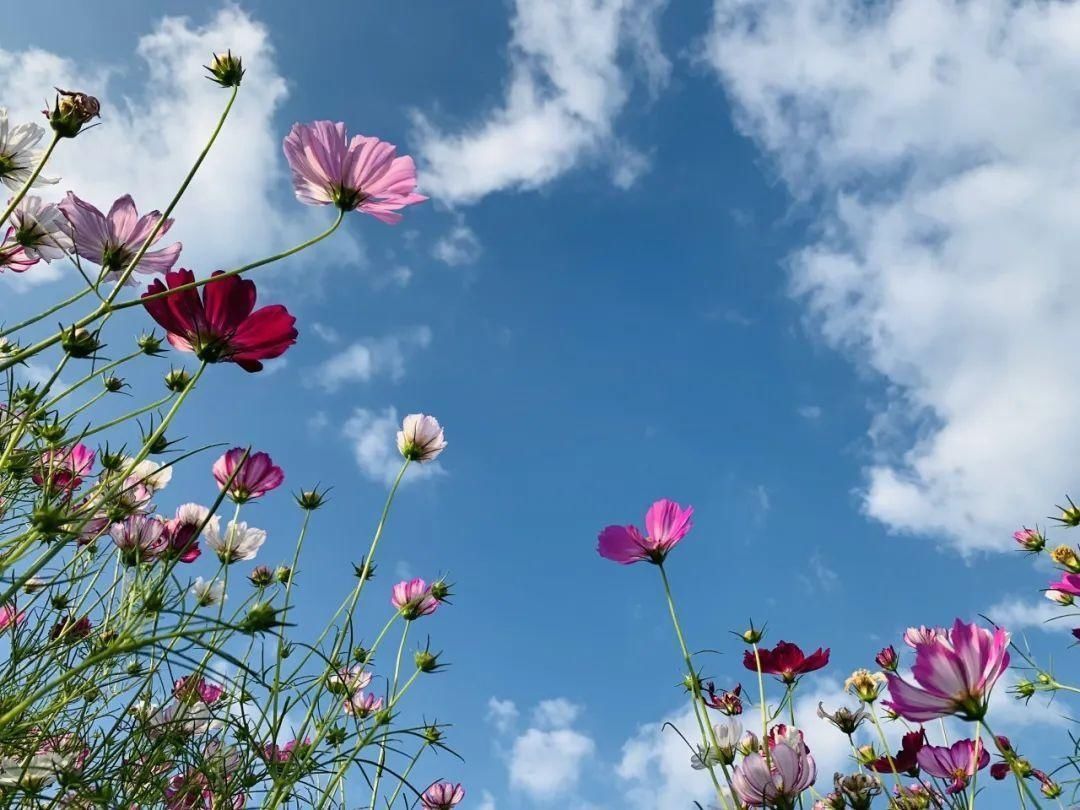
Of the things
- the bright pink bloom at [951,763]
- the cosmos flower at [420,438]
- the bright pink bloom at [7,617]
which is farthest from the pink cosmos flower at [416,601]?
the bright pink bloom at [951,763]

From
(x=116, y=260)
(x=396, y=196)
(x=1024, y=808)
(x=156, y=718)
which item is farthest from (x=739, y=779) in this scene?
(x=156, y=718)

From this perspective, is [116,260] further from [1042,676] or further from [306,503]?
[1042,676]

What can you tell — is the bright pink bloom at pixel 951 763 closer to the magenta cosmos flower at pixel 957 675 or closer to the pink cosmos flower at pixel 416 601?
the magenta cosmos flower at pixel 957 675

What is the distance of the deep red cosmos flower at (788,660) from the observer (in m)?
1.39

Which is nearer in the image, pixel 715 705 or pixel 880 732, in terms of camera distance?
pixel 880 732

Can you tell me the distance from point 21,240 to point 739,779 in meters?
1.22

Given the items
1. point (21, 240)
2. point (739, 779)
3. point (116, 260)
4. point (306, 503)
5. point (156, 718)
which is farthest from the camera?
point (306, 503)

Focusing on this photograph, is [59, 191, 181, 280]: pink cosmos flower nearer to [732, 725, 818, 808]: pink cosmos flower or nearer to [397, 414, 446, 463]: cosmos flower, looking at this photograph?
[397, 414, 446, 463]: cosmos flower

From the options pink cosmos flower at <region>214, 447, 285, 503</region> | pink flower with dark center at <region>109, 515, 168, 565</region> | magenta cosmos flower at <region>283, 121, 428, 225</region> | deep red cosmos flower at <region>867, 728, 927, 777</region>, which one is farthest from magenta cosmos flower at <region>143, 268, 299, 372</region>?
deep red cosmos flower at <region>867, 728, 927, 777</region>

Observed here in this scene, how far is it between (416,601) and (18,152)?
1.11 meters

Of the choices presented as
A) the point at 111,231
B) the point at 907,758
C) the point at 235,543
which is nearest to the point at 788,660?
the point at 907,758

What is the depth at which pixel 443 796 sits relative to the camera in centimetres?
191

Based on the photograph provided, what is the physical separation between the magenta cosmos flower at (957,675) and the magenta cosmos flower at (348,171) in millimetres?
765

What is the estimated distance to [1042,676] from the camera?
222cm
